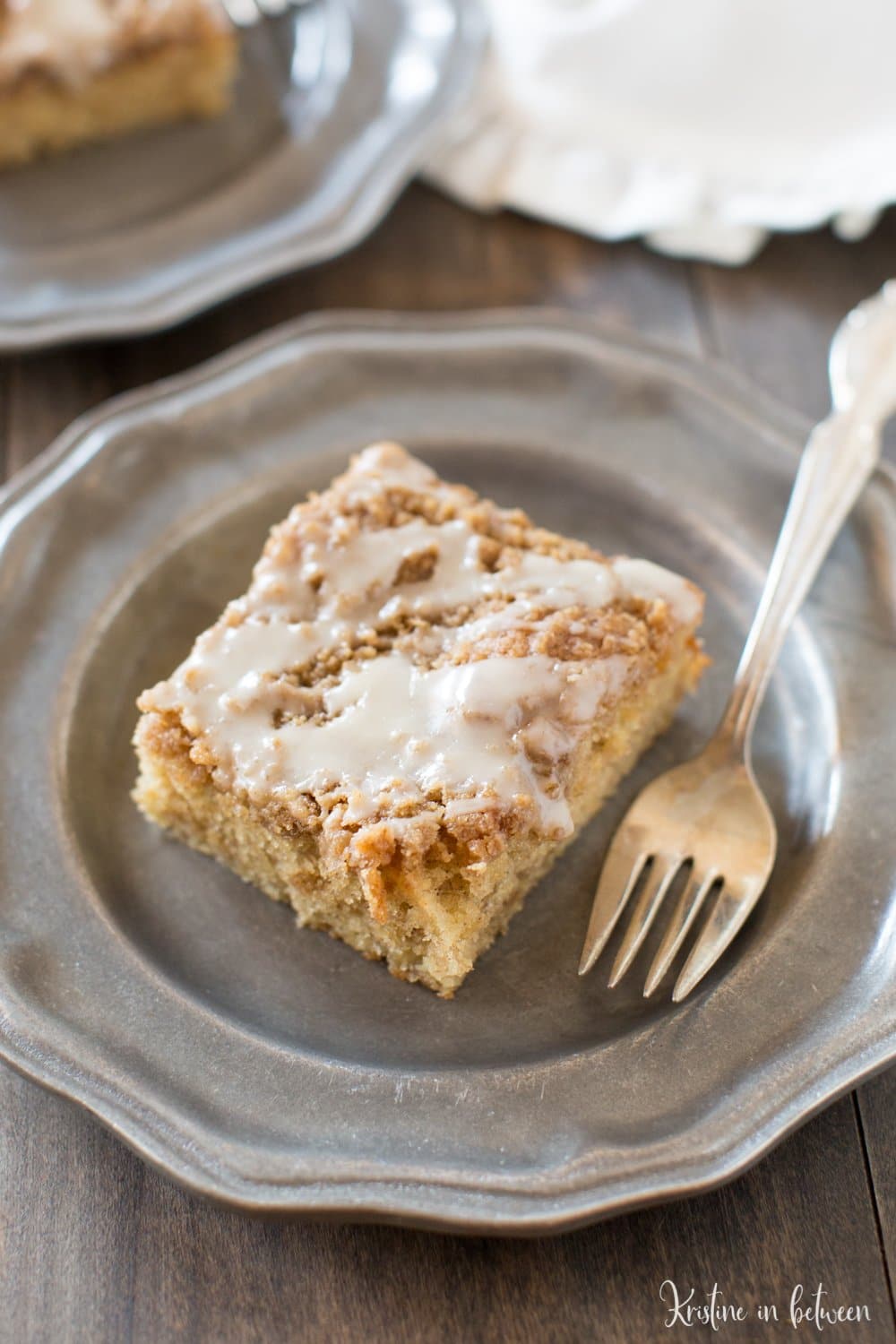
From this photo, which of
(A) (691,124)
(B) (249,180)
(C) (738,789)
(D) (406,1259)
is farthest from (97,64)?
(D) (406,1259)

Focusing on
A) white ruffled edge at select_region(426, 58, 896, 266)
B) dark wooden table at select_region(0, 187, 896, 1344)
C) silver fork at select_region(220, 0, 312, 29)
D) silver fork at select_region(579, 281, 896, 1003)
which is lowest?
dark wooden table at select_region(0, 187, 896, 1344)

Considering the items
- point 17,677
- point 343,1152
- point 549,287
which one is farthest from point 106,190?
point 343,1152

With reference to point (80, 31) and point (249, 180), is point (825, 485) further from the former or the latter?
point (80, 31)

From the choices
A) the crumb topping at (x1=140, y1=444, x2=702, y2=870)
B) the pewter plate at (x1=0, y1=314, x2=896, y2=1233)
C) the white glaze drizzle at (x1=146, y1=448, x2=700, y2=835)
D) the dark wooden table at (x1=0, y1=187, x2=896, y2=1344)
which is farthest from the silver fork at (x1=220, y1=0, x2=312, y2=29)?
the dark wooden table at (x1=0, y1=187, x2=896, y2=1344)

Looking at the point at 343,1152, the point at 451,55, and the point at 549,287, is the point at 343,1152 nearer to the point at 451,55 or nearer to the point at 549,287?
the point at 549,287

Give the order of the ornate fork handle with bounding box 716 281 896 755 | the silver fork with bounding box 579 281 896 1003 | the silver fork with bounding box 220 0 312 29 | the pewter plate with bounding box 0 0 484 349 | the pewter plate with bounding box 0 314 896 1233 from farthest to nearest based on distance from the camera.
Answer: the silver fork with bounding box 220 0 312 29 → the pewter plate with bounding box 0 0 484 349 → the ornate fork handle with bounding box 716 281 896 755 → the silver fork with bounding box 579 281 896 1003 → the pewter plate with bounding box 0 314 896 1233

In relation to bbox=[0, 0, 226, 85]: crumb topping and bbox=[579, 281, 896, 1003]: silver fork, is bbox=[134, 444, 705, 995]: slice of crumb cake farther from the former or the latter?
bbox=[0, 0, 226, 85]: crumb topping

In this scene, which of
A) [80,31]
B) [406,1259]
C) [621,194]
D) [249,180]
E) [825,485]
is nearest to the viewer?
[406,1259]

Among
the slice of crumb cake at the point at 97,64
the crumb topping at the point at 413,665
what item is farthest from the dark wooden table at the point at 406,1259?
the slice of crumb cake at the point at 97,64
